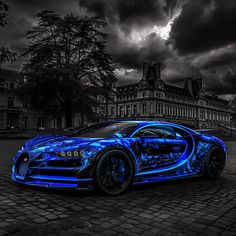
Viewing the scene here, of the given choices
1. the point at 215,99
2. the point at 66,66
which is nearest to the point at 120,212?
the point at 66,66

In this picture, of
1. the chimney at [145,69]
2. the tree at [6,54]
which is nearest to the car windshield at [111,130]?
the tree at [6,54]

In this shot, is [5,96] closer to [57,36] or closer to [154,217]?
[57,36]

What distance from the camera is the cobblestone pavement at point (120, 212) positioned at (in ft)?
9.07

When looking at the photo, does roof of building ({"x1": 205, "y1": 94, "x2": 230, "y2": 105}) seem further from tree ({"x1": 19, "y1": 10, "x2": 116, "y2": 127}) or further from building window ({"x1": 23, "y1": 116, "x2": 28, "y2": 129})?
tree ({"x1": 19, "y1": 10, "x2": 116, "y2": 127})

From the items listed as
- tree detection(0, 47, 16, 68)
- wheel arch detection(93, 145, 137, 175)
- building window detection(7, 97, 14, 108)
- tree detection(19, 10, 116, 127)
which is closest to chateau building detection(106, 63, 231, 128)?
building window detection(7, 97, 14, 108)

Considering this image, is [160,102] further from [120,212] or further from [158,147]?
[120,212]

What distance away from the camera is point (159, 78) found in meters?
92.9

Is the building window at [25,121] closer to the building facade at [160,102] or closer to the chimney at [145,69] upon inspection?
the building facade at [160,102]

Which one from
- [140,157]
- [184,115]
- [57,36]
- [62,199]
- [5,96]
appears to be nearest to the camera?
[62,199]

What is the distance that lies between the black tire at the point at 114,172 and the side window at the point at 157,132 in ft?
1.97

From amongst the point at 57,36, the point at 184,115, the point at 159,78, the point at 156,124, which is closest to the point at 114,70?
the point at 57,36

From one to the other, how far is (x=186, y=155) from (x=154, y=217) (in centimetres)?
246

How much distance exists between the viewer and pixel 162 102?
9444cm

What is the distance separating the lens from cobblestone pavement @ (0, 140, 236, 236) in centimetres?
277
